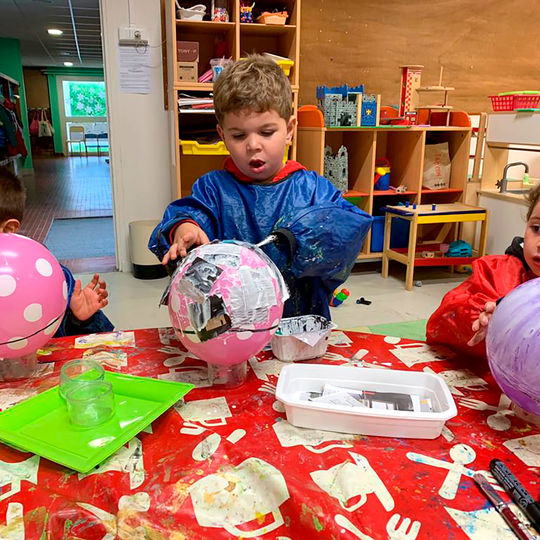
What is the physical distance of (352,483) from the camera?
0.68m

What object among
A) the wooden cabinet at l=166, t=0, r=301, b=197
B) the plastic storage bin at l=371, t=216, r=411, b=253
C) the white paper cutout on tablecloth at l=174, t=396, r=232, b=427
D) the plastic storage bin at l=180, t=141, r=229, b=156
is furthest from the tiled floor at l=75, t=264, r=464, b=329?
the white paper cutout on tablecloth at l=174, t=396, r=232, b=427

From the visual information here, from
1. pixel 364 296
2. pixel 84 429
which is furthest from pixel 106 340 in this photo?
pixel 364 296

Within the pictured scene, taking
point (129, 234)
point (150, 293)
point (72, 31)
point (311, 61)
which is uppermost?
point (72, 31)

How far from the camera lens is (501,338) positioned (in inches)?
29.3

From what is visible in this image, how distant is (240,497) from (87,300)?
2.35 feet

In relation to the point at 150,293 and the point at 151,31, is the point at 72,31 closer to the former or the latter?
the point at 151,31

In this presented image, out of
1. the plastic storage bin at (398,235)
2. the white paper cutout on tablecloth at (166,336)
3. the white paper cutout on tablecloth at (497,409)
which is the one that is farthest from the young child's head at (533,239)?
the plastic storage bin at (398,235)

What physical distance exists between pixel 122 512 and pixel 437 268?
370cm

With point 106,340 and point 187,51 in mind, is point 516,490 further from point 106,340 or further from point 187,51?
point 187,51

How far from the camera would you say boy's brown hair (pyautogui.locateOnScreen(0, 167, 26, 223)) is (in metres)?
1.31

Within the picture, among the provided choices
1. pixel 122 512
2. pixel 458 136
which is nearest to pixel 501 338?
pixel 122 512

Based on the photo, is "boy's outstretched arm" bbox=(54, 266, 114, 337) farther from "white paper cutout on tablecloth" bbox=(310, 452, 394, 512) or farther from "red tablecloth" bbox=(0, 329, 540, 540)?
"white paper cutout on tablecloth" bbox=(310, 452, 394, 512)

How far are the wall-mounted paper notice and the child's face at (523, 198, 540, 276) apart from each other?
307 centimetres

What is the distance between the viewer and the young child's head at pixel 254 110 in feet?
3.76
